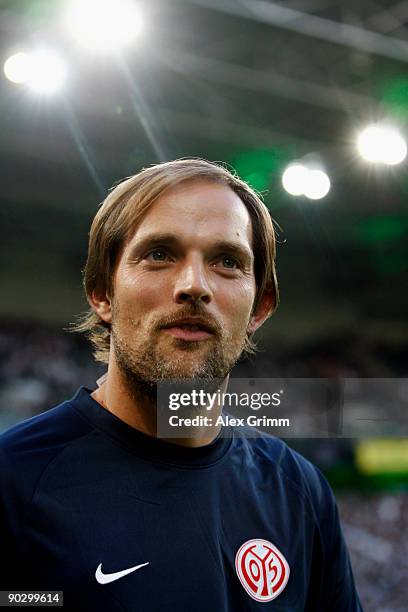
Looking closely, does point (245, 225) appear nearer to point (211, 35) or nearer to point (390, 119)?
point (211, 35)

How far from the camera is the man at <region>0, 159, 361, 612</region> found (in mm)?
1168

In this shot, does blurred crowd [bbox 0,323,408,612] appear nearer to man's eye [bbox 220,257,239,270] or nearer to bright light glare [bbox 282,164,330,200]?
bright light glare [bbox 282,164,330,200]

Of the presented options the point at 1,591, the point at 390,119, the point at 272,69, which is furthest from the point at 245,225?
the point at 390,119

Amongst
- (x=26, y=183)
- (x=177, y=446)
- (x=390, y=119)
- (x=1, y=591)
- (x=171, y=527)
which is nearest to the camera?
(x=1, y=591)

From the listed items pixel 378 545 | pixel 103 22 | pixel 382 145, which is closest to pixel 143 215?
pixel 103 22

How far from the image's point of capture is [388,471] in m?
8.17

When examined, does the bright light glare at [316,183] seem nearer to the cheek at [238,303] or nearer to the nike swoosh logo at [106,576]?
the cheek at [238,303]

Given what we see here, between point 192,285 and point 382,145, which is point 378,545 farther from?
point 192,285

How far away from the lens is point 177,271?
1312 mm

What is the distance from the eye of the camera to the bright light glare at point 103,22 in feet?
13.2

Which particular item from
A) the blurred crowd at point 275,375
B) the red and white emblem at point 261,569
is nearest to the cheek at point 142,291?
the red and white emblem at point 261,569

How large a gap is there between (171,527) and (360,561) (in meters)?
6.61

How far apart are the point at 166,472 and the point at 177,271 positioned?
0.41 metres

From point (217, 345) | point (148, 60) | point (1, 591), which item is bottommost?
point (1, 591)
